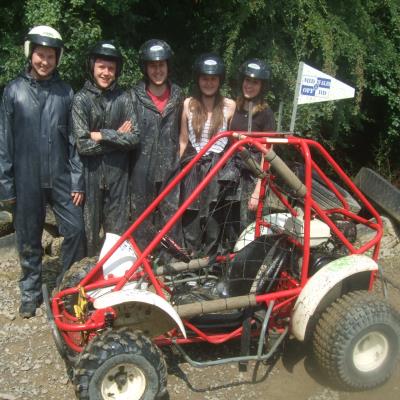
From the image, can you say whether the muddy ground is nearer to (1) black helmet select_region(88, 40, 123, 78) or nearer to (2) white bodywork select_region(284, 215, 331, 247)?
(2) white bodywork select_region(284, 215, 331, 247)

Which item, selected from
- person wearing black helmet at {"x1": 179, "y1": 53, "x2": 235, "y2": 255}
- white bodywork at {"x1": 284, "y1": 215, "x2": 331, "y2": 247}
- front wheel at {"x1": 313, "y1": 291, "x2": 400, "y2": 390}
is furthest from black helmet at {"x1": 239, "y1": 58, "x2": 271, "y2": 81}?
front wheel at {"x1": 313, "y1": 291, "x2": 400, "y2": 390}

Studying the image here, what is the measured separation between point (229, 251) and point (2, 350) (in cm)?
184

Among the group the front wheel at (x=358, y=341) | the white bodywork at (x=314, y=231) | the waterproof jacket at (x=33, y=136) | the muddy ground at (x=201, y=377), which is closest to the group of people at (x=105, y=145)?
the waterproof jacket at (x=33, y=136)

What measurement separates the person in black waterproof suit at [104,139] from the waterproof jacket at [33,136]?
0.42 ft

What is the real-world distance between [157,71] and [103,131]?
657 mm

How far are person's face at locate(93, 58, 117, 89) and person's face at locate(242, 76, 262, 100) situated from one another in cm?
104

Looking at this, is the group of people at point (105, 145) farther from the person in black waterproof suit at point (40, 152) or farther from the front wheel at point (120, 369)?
the front wheel at point (120, 369)

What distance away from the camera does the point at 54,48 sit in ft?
13.3

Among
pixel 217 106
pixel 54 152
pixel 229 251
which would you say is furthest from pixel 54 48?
pixel 229 251

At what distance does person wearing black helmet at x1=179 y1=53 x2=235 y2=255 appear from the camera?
180 inches

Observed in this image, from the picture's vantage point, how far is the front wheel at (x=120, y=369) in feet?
10.3

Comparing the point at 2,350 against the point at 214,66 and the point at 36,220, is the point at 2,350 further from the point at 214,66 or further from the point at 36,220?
the point at 214,66

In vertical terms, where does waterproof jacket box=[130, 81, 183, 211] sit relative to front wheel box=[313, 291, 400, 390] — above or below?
above

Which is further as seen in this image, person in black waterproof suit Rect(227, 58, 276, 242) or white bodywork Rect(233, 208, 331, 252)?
person in black waterproof suit Rect(227, 58, 276, 242)
